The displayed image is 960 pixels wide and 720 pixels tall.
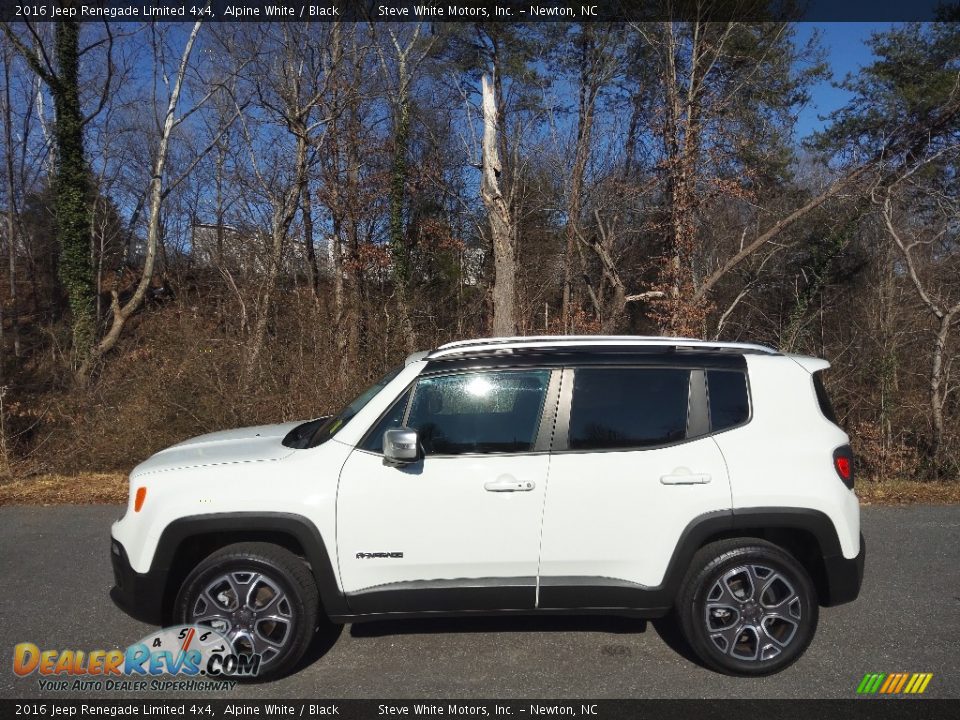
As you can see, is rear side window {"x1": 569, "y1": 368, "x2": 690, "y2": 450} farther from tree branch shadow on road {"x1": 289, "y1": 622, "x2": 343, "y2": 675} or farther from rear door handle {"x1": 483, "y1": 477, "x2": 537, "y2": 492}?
tree branch shadow on road {"x1": 289, "y1": 622, "x2": 343, "y2": 675}

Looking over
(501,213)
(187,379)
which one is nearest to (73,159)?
(187,379)

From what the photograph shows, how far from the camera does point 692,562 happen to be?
3713 millimetres

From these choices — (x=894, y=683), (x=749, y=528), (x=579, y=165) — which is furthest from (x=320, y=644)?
(x=579, y=165)

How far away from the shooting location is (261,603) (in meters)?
3.63

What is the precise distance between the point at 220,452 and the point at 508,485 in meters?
1.72

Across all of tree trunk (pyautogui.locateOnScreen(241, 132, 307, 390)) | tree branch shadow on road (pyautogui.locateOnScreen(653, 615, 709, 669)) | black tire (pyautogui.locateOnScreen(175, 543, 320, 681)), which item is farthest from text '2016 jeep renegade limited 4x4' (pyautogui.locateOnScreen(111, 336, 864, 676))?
tree trunk (pyautogui.locateOnScreen(241, 132, 307, 390))

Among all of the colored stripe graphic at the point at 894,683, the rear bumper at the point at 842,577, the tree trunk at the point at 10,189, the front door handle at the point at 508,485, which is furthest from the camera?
the tree trunk at the point at 10,189

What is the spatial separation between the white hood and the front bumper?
20.3 inches

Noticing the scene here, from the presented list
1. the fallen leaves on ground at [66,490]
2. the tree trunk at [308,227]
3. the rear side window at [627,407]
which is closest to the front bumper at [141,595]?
the rear side window at [627,407]

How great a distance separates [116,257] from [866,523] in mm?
26015

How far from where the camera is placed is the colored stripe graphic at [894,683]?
137 inches

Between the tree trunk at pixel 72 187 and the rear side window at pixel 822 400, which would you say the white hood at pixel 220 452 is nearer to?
the rear side window at pixel 822 400

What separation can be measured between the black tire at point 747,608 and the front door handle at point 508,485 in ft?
3.36
